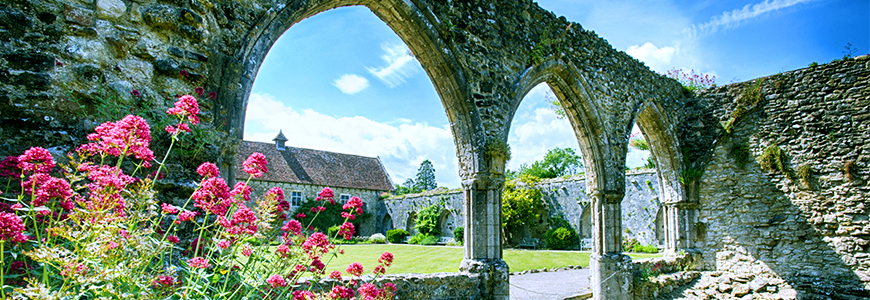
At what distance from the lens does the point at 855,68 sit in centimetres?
826

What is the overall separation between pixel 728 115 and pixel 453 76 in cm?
696

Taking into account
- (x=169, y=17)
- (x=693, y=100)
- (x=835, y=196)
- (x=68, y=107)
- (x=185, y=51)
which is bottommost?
(x=835, y=196)

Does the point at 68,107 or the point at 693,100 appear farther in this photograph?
the point at 693,100

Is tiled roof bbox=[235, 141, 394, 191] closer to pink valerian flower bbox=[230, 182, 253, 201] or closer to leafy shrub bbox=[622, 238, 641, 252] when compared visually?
leafy shrub bbox=[622, 238, 641, 252]

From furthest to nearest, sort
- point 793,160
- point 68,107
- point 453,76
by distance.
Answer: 1. point 793,160
2. point 453,76
3. point 68,107

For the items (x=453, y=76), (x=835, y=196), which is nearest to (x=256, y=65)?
(x=453, y=76)

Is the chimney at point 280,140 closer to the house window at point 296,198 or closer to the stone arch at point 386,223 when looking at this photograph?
the house window at point 296,198

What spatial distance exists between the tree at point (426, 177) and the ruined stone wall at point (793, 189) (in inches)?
1829

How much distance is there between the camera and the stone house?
76.9 ft

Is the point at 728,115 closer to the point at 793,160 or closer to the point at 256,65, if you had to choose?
the point at 793,160

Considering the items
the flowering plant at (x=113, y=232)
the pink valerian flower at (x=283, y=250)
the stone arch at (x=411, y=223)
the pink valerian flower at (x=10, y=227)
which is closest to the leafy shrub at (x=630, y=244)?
the stone arch at (x=411, y=223)

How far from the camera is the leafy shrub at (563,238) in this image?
16.3m

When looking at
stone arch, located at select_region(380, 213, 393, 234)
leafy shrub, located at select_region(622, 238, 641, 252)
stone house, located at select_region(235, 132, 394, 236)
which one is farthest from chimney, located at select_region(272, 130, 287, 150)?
leafy shrub, located at select_region(622, 238, 641, 252)

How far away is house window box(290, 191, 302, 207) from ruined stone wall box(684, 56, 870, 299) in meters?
19.0
